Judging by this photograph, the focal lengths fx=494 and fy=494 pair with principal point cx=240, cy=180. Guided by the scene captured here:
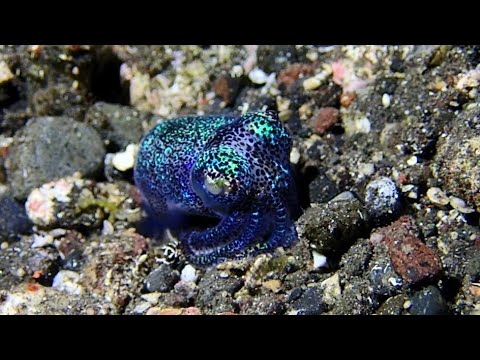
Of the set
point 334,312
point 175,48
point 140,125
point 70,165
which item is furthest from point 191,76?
point 334,312

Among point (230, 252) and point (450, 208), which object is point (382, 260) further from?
point (230, 252)

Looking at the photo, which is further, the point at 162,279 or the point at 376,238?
the point at 162,279

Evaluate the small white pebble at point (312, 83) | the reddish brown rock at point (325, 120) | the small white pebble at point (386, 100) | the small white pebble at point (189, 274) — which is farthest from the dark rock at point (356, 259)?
the small white pebble at point (312, 83)

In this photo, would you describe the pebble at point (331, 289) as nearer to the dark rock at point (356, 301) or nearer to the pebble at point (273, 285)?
the dark rock at point (356, 301)

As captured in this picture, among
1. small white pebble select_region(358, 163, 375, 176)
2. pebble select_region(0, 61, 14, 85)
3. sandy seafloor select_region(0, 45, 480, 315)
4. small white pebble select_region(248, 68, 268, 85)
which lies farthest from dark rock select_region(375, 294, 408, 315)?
pebble select_region(0, 61, 14, 85)

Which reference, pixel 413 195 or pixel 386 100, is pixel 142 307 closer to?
pixel 413 195

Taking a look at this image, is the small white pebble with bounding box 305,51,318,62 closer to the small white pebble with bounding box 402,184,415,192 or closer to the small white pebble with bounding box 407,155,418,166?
the small white pebble with bounding box 407,155,418,166

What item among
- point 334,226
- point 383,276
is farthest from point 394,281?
point 334,226
